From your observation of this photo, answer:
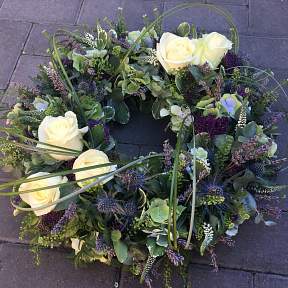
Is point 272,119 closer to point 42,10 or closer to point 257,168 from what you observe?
point 257,168

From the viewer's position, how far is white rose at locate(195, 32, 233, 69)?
1678 millimetres

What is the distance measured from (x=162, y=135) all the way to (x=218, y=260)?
1.68 ft

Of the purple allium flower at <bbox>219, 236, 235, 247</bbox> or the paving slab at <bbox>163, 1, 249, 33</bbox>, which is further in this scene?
the paving slab at <bbox>163, 1, 249, 33</bbox>

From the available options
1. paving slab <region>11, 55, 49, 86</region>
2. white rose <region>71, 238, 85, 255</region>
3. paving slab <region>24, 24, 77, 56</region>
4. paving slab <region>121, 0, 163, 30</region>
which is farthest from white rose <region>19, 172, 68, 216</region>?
paving slab <region>121, 0, 163, 30</region>

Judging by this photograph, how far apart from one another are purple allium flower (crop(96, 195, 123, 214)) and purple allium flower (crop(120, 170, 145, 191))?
7 centimetres

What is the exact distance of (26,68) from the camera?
223cm

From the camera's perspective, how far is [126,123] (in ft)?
6.18

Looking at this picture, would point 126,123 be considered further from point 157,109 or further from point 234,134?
point 234,134

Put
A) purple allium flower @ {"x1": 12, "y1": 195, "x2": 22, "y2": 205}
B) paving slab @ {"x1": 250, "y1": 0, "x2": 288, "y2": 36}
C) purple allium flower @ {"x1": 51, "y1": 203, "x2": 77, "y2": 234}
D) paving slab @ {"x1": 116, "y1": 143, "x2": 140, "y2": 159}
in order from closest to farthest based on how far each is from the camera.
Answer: purple allium flower @ {"x1": 51, "y1": 203, "x2": 77, "y2": 234}, purple allium flower @ {"x1": 12, "y1": 195, "x2": 22, "y2": 205}, paving slab @ {"x1": 116, "y1": 143, "x2": 140, "y2": 159}, paving slab @ {"x1": 250, "y1": 0, "x2": 288, "y2": 36}

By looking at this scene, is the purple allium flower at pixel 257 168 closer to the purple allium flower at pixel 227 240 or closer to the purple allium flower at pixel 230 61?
the purple allium flower at pixel 227 240

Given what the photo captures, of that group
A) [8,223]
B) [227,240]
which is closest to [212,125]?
[227,240]

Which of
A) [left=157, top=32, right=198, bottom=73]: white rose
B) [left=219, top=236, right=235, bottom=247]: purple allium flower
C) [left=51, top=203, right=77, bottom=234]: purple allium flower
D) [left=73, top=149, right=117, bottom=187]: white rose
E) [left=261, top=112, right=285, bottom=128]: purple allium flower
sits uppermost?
[left=157, top=32, right=198, bottom=73]: white rose

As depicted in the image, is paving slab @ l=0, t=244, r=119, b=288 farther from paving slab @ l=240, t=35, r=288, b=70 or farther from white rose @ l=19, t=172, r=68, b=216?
paving slab @ l=240, t=35, r=288, b=70

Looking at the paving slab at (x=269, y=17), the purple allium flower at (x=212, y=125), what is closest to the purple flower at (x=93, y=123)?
the purple allium flower at (x=212, y=125)
